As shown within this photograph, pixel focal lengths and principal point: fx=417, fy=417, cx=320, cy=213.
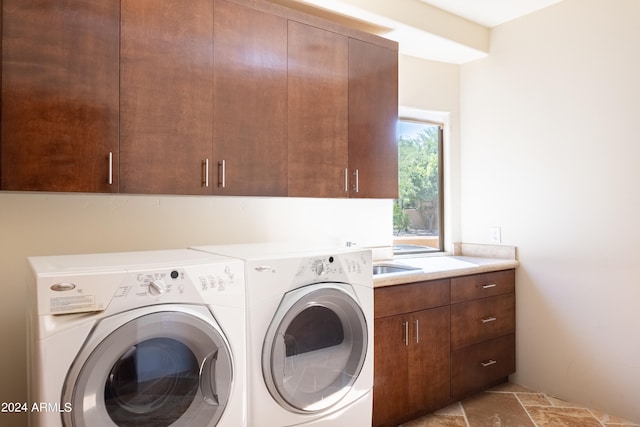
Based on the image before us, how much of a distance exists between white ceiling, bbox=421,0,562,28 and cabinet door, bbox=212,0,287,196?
1.27 meters

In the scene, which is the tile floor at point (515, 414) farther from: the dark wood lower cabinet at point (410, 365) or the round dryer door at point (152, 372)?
the round dryer door at point (152, 372)

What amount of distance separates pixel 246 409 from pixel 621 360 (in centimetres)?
226

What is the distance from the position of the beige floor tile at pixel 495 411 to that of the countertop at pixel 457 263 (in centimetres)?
83

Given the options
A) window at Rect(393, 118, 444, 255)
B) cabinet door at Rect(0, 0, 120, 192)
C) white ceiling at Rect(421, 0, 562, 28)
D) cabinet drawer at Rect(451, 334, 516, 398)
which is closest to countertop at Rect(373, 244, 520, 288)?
window at Rect(393, 118, 444, 255)

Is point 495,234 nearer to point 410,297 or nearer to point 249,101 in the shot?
point 410,297

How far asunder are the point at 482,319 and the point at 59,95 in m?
2.62

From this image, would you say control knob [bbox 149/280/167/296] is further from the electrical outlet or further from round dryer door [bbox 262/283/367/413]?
the electrical outlet

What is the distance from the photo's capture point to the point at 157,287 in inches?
51.9

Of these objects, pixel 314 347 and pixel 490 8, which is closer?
pixel 314 347

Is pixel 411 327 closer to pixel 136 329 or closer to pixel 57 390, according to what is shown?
pixel 136 329

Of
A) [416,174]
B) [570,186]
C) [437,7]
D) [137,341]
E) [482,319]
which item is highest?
[437,7]

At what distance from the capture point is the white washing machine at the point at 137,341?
3.82 feet

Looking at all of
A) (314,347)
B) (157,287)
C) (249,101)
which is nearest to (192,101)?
(249,101)

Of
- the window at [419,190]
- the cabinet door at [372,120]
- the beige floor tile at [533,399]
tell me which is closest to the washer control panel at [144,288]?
the cabinet door at [372,120]
